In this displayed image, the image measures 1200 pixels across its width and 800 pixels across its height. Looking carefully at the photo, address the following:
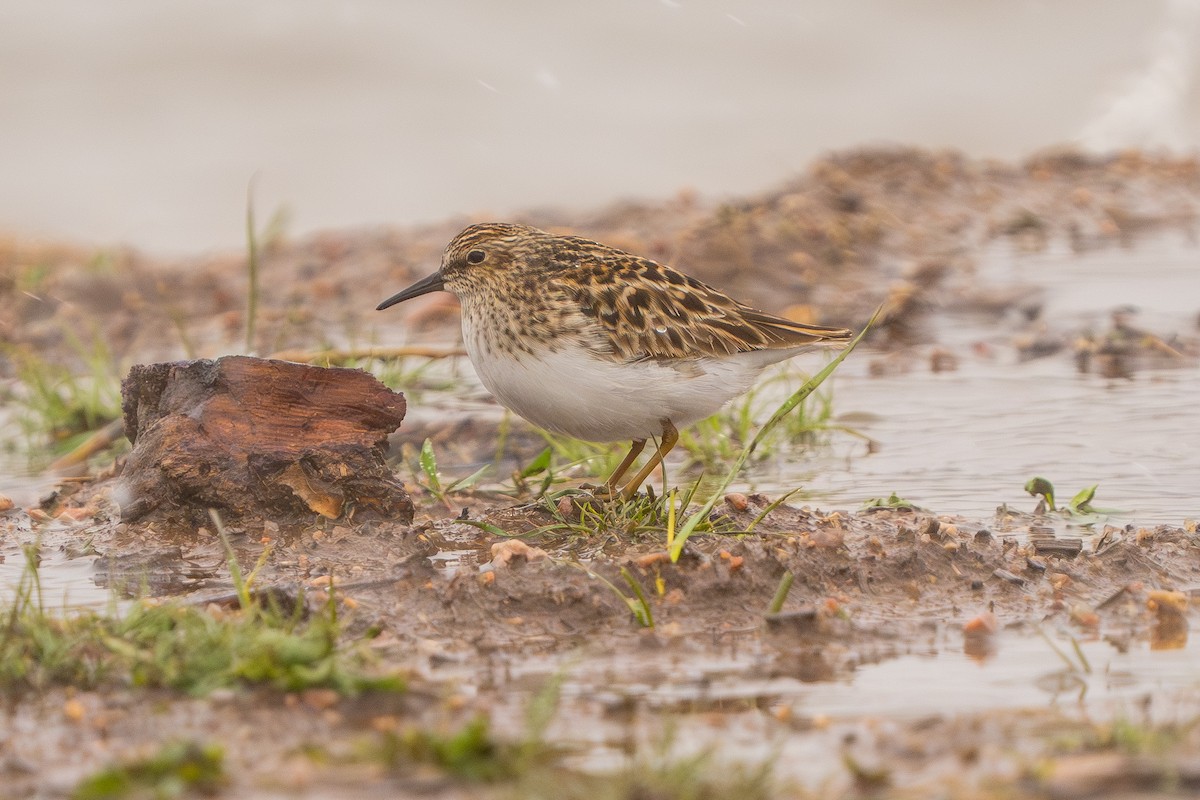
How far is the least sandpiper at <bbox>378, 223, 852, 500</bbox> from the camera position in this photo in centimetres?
610

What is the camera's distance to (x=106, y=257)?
14.3m

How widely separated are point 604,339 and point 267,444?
1507 mm

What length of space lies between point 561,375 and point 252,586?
151 cm

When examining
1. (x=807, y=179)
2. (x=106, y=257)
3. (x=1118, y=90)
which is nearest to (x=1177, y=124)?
(x=1118, y=90)

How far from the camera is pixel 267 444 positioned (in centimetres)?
628

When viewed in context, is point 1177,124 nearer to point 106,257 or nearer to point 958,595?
point 106,257

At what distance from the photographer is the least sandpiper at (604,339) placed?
20.0 feet

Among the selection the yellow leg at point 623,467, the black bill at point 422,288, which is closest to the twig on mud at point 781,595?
the yellow leg at point 623,467

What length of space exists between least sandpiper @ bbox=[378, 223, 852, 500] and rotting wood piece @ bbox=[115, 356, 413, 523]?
23.1 inches

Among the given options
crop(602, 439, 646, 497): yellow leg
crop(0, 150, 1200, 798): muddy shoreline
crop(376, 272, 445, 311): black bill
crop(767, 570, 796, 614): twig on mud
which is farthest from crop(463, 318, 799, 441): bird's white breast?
crop(767, 570, 796, 614): twig on mud

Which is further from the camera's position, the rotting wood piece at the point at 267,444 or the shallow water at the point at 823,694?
the rotting wood piece at the point at 267,444

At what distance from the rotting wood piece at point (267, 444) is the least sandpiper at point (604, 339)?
0.59 m

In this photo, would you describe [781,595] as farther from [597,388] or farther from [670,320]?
[670,320]

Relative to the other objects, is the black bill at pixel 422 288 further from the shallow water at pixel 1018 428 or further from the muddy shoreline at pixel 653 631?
the shallow water at pixel 1018 428
